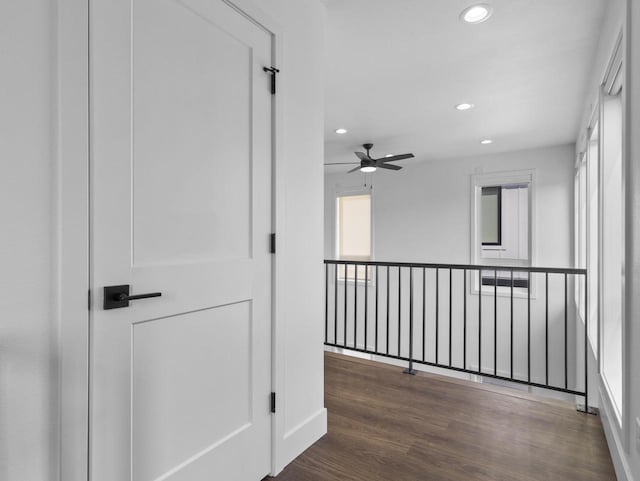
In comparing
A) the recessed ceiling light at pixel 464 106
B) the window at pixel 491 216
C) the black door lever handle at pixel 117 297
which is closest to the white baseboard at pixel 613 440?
the black door lever handle at pixel 117 297

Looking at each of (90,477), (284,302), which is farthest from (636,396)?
(90,477)

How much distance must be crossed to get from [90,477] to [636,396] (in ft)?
6.02

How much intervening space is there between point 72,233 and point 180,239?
14.5 inches

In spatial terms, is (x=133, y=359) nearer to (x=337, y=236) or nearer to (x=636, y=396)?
(x=636, y=396)

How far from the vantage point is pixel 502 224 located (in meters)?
5.70

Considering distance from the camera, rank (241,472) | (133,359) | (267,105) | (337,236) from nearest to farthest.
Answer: (133,359)
(241,472)
(267,105)
(337,236)

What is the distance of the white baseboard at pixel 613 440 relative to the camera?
156 centimetres

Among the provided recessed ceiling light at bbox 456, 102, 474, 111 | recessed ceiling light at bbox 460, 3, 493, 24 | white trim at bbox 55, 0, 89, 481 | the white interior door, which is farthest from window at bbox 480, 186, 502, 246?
white trim at bbox 55, 0, 89, 481

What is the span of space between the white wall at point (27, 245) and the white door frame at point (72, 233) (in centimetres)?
2

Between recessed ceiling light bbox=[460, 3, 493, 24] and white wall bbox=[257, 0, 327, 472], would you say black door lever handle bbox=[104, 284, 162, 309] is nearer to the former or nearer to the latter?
white wall bbox=[257, 0, 327, 472]

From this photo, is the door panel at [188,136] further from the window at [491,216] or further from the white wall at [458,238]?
the window at [491,216]

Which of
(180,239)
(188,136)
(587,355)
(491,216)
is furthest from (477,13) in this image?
(491,216)

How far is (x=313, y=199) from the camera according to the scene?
6.77 ft

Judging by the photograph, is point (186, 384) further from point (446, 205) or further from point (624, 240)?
point (446, 205)
